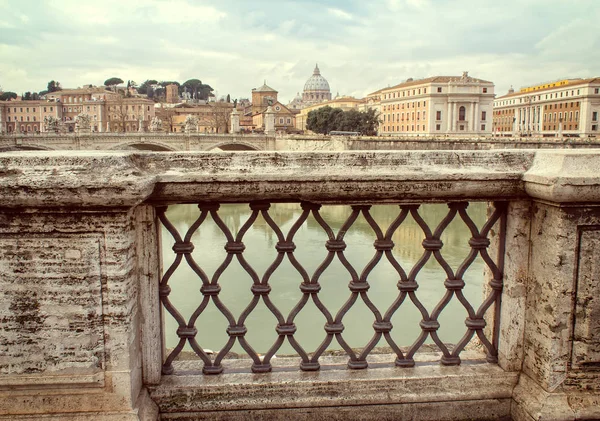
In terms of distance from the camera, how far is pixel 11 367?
163cm

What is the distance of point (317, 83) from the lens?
12962 centimetres

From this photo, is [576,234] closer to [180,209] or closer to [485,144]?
[180,209]

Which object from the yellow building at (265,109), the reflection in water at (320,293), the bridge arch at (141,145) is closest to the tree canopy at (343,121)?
the yellow building at (265,109)

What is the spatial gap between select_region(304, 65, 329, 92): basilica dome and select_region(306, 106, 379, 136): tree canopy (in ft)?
194

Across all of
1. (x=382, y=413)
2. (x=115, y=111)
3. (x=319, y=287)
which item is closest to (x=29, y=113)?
(x=115, y=111)

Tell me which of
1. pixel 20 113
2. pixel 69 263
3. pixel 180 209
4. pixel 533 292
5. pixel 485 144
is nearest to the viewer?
pixel 69 263

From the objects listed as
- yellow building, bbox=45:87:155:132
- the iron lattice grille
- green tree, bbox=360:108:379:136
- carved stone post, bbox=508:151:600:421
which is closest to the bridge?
green tree, bbox=360:108:379:136

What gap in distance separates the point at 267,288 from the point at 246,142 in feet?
150

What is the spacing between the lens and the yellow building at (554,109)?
2537 inches

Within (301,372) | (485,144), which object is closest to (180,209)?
→ (485,144)

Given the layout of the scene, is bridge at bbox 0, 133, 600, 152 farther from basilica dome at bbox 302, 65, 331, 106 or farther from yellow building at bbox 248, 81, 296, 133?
basilica dome at bbox 302, 65, 331, 106

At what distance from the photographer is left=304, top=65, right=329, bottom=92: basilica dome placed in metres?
129

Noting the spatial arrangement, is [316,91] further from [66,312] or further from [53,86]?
[66,312]

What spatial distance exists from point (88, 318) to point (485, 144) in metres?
41.4
